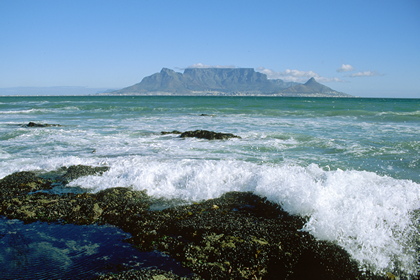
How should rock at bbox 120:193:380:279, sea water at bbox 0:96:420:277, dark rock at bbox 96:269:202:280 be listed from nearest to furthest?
dark rock at bbox 96:269:202:280 → rock at bbox 120:193:380:279 → sea water at bbox 0:96:420:277

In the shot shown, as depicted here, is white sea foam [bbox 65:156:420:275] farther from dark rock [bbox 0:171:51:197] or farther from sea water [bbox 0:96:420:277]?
dark rock [bbox 0:171:51:197]

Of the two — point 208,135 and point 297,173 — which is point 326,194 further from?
point 208,135

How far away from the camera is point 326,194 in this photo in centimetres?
739

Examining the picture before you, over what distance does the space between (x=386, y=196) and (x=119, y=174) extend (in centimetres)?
787

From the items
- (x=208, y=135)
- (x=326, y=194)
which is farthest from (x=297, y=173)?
(x=208, y=135)

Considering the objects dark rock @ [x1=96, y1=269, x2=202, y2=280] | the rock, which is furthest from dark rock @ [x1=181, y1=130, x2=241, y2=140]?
dark rock @ [x1=96, y1=269, x2=202, y2=280]

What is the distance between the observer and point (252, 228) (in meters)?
6.34

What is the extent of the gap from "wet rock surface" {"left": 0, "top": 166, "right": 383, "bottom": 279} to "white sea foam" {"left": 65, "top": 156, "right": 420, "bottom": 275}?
0.33m

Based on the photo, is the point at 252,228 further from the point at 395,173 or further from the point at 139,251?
the point at 395,173

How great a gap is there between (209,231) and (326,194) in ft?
10.1

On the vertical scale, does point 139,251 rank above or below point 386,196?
below

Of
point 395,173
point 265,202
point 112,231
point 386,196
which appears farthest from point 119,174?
point 395,173

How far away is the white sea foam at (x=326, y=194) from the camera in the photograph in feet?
18.6

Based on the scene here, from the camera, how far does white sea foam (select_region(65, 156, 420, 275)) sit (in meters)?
5.68
